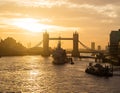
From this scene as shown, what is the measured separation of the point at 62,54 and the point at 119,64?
33348 millimetres

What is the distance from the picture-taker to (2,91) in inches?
3061

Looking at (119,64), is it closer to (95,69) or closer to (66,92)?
(95,69)

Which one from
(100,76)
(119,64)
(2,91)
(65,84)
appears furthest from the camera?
(119,64)

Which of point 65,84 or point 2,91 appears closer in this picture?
point 2,91

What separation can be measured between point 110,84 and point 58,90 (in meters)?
17.1

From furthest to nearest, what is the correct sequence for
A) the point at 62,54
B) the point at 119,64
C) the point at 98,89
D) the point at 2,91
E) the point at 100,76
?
the point at 62,54, the point at 119,64, the point at 100,76, the point at 98,89, the point at 2,91

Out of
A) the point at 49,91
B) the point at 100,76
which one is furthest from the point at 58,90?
the point at 100,76

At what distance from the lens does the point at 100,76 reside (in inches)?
4481

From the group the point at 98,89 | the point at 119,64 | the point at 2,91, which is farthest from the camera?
the point at 119,64

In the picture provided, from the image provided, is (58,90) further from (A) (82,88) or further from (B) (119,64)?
(B) (119,64)

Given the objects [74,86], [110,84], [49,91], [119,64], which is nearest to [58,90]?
[49,91]

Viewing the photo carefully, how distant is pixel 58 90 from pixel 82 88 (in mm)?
6454

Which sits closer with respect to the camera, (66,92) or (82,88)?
(66,92)

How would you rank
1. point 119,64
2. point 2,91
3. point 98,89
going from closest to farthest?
point 2,91
point 98,89
point 119,64
